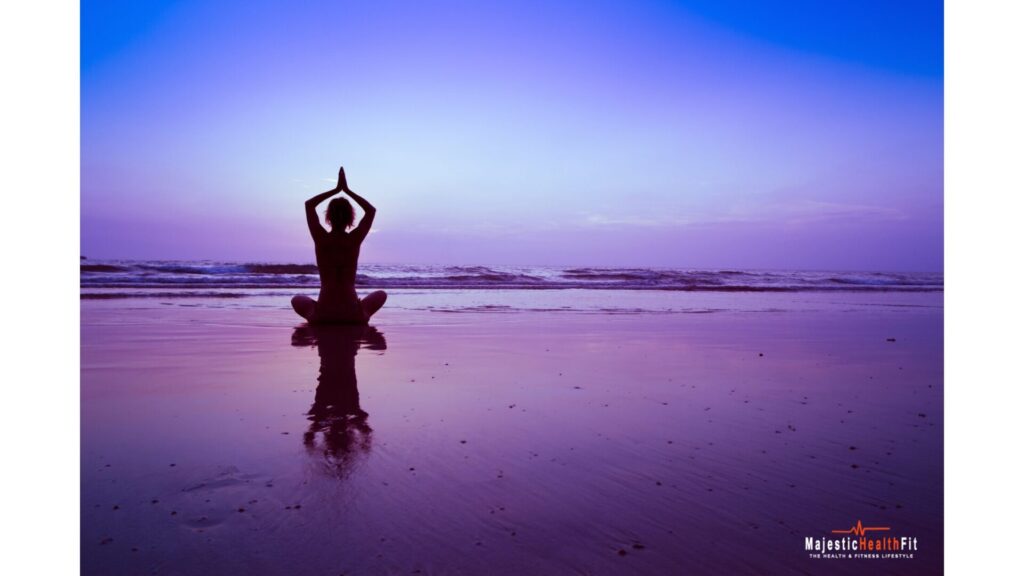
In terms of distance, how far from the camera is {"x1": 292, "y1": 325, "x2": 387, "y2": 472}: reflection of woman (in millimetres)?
2713

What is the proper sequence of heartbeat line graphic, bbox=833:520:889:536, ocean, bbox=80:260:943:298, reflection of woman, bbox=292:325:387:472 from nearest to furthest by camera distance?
heartbeat line graphic, bbox=833:520:889:536 < reflection of woman, bbox=292:325:387:472 < ocean, bbox=80:260:943:298

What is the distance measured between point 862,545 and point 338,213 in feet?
20.0

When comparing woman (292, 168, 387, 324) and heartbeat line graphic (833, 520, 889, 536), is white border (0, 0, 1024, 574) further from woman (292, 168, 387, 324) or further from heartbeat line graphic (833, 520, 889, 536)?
woman (292, 168, 387, 324)

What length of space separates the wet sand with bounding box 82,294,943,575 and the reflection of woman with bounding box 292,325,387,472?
0.02 m

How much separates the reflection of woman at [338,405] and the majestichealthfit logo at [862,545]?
1.73 meters

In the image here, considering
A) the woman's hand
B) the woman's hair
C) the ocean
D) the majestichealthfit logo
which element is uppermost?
the woman's hand

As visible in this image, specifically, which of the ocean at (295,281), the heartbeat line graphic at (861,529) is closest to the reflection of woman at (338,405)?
the heartbeat line graphic at (861,529)

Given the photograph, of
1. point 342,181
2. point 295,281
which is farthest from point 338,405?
point 295,281

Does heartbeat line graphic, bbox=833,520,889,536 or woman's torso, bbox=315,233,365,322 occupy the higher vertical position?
woman's torso, bbox=315,233,365,322

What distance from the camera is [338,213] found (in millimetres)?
6941

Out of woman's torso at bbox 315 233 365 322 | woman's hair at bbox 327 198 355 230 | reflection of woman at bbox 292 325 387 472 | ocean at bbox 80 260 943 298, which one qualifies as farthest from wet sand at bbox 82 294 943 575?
ocean at bbox 80 260 943 298
